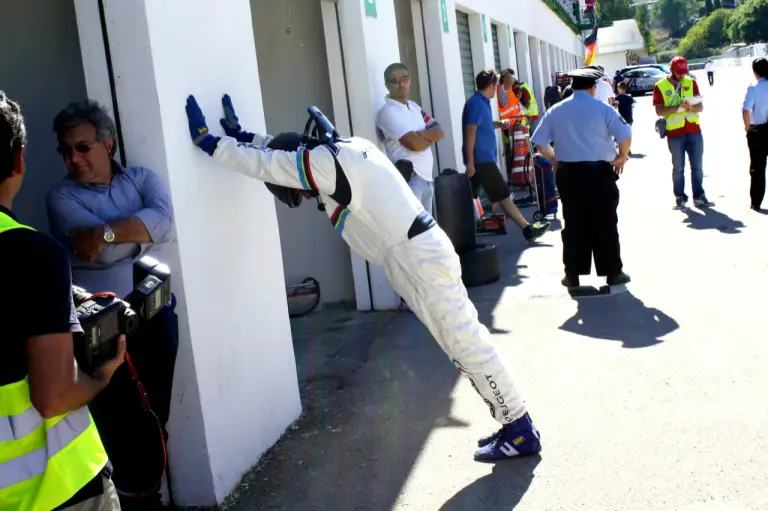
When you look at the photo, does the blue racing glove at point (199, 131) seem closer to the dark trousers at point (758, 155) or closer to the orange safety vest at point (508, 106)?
the dark trousers at point (758, 155)

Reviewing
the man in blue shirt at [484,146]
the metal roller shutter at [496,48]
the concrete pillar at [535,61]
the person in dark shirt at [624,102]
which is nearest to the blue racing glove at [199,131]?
the man in blue shirt at [484,146]

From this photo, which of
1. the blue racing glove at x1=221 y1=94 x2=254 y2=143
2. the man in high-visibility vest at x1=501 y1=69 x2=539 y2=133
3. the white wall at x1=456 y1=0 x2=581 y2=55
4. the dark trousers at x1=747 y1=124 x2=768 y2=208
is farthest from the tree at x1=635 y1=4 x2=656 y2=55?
the blue racing glove at x1=221 y1=94 x2=254 y2=143

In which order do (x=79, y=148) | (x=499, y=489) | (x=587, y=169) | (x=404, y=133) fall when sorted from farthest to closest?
1. (x=587, y=169)
2. (x=404, y=133)
3. (x=499, y=489)
4. (x=79, y=148)

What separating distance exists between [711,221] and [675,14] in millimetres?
194299

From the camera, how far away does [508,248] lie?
402 inches

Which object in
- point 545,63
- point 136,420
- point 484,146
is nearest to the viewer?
point 136,420

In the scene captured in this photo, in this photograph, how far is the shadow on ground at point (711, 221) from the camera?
966 cm

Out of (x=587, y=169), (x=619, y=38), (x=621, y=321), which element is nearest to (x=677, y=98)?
(x=587, y=169)

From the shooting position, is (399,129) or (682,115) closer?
(399,129)

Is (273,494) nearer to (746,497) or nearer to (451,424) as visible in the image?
(451,424)

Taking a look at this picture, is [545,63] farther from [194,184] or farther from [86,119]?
[86,119]

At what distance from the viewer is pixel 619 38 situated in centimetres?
8069

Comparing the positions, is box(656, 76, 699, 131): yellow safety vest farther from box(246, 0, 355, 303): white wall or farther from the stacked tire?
box(246, 0, 355, 303): white wall

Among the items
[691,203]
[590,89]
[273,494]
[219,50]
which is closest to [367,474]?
[273,494]
